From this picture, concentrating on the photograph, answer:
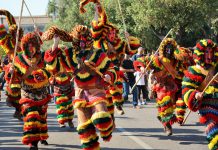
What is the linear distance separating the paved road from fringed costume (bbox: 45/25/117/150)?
192 centimetres

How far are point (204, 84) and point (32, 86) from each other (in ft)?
10.4

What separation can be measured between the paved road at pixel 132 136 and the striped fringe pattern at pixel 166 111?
37 centimetres

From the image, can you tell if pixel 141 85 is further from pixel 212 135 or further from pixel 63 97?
pixel 212 135

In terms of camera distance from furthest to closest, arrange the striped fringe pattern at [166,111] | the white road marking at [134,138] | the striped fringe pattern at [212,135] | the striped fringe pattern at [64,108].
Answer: the striped fringe pattern at [64,108], the striped fringe pattern at [166,111], the white road marking at [134,138], the striped fringe pattern at [212,135]

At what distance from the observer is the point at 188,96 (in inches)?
261

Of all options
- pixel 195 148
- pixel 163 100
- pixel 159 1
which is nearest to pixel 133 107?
pixel 163 100

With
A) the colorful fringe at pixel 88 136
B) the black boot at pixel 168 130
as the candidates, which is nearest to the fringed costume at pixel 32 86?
the colorful fringe at pixel 88 136

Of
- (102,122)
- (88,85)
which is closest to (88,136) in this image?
(102,122)

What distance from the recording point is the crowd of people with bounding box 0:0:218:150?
262 inches

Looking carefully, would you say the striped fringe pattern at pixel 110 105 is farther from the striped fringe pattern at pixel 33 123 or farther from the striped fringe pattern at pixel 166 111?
the striped fringe pattern at pixel 33 123

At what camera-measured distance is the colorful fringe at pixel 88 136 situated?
21.6 feet

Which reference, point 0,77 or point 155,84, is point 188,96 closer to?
point 155,84

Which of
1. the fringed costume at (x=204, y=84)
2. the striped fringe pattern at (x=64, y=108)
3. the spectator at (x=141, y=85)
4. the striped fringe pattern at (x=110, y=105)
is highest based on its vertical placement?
the fringed costume at (x=204, y=84)

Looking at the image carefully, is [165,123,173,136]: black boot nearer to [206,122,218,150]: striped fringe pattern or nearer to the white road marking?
the white road marking
